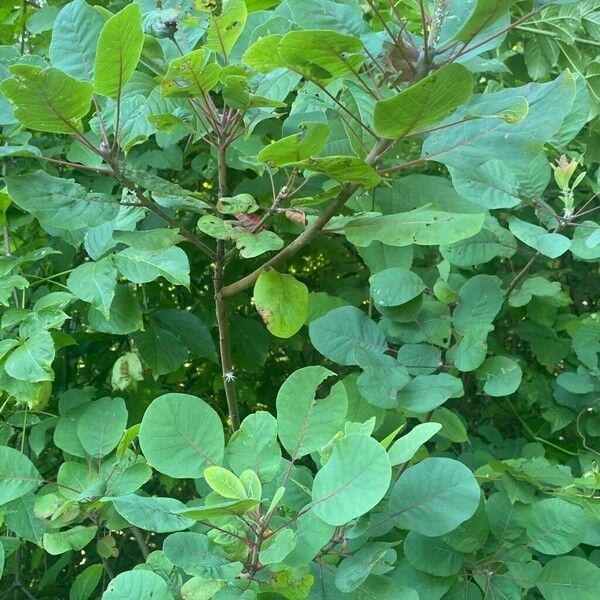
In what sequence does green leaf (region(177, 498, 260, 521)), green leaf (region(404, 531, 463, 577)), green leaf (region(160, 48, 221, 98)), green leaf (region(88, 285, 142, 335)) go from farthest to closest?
green leaf (region(88, 285, 142, 335))
green leaf (region(404, 531, 463, 577))
green leaf (region(160, 48, 221, 98))
green leaf (region(177, 498, 260, 521))

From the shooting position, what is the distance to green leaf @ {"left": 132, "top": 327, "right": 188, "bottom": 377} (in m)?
1.00

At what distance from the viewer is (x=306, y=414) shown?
0.63 m

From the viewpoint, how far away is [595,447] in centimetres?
107

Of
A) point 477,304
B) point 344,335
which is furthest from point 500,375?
point 344,335

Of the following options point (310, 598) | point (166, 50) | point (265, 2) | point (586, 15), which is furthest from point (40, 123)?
point (586, 15)

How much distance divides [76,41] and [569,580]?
68 cm

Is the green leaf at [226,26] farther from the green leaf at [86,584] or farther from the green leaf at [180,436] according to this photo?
the green leaf at [86,584]

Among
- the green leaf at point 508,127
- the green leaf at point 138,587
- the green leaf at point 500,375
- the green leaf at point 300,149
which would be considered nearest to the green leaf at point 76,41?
the green leaf at point 300,149

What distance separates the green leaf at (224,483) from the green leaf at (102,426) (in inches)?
11.6

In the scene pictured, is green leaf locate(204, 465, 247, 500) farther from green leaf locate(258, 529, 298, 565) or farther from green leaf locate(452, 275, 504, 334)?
green leaf locate(452, 275, 504, 334)

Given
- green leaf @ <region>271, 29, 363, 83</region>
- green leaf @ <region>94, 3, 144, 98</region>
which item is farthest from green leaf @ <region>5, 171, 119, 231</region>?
green leaf @ <region>271, 29, 363, 83</region>

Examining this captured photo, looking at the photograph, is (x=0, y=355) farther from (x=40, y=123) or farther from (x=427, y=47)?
(x=427, y=47)

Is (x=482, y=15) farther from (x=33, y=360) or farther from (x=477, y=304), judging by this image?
(x=33, y=360)

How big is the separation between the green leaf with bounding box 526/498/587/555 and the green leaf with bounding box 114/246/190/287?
0.42m
